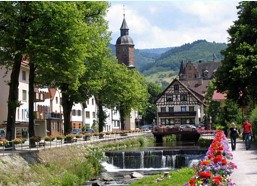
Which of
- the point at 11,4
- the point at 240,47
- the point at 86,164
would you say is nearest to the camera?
the point at 11,4

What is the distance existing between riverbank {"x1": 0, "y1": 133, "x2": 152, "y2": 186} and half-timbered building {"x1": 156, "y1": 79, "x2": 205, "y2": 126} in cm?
8373

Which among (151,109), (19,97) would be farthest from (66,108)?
(151,109)

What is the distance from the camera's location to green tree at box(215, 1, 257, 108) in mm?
41969

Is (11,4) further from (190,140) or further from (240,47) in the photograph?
(190,140)

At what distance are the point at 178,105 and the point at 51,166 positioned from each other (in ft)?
309

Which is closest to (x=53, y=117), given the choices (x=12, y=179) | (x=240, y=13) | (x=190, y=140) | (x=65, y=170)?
(x=190, y=140)

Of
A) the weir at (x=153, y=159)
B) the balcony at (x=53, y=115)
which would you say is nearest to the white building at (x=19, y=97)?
the balcony at (x=53, y=115)

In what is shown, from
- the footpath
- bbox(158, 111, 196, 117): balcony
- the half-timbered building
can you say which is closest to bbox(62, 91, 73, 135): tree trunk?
the footpath

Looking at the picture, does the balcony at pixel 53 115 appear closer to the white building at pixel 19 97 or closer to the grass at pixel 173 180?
the white building at pixel 19 97

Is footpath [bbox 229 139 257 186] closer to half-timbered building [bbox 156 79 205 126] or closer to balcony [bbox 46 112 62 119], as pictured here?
balcony [bbox 46 112 62 119]

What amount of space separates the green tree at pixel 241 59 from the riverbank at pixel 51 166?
1478cm

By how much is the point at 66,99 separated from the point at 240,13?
63.8 feet

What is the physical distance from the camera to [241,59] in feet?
137

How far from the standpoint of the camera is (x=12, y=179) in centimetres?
2356
